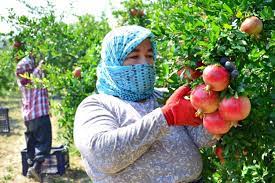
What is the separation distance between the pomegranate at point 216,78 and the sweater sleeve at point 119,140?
28 cm

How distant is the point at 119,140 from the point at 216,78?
417 millimetres

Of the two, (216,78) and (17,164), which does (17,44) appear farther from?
(216,78)

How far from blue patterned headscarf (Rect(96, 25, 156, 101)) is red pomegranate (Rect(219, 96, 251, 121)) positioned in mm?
486

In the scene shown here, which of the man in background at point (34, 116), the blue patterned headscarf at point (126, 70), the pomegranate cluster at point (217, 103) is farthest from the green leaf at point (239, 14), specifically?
the man in background at point (34, 116)

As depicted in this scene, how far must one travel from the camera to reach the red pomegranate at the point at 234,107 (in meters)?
1.31

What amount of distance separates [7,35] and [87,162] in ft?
12.2

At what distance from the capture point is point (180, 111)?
1.52 m

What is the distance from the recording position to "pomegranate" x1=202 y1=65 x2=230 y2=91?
131cm

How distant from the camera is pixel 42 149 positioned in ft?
17.8

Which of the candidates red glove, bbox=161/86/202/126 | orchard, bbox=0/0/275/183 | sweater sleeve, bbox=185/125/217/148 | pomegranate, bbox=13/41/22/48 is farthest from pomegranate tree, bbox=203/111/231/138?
pomegranate, bbox=13/41/22/48

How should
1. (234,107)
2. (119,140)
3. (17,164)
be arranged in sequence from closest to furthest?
(234,107), (119,140), (17,164)

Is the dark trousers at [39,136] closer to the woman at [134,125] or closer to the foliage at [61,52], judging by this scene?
the foliage at [61,52]

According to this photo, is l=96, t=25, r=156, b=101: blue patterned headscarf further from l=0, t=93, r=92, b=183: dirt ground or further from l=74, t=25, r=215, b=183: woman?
l=0, t=93, r=92, b=183: dirt ground

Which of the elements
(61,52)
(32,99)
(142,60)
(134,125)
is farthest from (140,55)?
(32,99)
